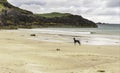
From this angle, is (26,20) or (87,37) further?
(26,20)

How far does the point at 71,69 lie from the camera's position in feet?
47.0

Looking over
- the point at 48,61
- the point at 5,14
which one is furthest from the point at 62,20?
the point at 48,61

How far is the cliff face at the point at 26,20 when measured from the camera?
104081 millimetres

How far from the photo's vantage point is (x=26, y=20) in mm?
123500

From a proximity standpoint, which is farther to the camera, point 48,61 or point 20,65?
point 48,61

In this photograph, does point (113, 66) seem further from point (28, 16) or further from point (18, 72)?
point (28, 16)

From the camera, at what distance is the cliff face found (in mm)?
104081

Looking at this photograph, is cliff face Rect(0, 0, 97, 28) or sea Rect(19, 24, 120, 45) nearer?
sea Rect(19, 24, 120, 45)

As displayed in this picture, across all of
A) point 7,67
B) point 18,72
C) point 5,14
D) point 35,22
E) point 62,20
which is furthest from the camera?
point 62,20

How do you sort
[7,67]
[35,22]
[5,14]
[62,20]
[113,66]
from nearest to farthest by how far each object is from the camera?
[7,67] < [113,66] < [5,14] < [35,22] < [62,20]

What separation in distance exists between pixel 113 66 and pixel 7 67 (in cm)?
572

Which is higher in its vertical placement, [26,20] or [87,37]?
[26,20]

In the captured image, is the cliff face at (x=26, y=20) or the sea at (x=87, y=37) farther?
the cliff face at (x=26, y=20)

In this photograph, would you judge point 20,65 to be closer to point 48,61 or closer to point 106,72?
point 48,61
